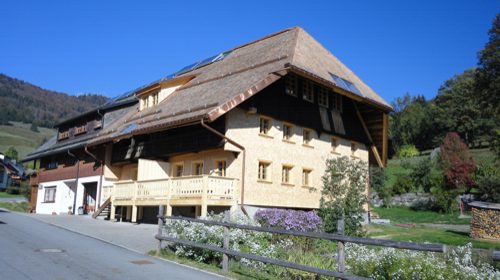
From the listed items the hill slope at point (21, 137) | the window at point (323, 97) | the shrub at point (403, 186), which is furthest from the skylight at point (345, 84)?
the hill slope at point (21, 137)

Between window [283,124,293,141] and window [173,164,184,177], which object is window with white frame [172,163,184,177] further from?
window [283,124,293,141]

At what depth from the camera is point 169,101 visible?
27734 millimetres

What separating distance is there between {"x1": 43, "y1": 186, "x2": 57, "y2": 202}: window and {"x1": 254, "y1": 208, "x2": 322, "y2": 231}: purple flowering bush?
24812mm

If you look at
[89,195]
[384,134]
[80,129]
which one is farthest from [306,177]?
[80,129]

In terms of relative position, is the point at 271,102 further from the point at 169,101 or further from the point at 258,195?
the point at 169,101

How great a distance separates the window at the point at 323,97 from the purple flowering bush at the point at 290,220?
28.0 ft

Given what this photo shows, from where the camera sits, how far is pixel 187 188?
21297 millimetres

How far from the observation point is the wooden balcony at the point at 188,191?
20500 millimetres

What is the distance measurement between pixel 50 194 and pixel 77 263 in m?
31.9

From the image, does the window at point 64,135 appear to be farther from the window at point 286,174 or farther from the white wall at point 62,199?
the window at point 286,174

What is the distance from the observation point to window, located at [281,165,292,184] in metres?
24.5

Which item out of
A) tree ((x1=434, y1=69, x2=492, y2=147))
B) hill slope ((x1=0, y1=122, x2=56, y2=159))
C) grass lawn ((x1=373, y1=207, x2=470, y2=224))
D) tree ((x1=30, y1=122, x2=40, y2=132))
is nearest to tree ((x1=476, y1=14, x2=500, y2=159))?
grass lawn ((x1=373, y1=207, x2=470, y2=224))

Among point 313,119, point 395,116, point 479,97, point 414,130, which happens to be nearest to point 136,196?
point 313,119

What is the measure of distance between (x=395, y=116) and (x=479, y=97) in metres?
43.1
